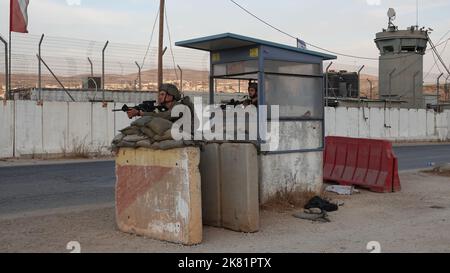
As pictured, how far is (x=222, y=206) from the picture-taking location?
23.6 ft

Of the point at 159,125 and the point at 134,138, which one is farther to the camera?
the point at 134,138

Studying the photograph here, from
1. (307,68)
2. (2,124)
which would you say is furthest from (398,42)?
(307,68)

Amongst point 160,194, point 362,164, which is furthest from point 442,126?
point 160,194

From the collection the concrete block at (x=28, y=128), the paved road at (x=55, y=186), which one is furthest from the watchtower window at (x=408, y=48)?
the concrete block at (x=28, y=128)

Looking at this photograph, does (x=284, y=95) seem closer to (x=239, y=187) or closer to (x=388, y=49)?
(x=239, y=187)

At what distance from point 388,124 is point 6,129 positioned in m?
20.9

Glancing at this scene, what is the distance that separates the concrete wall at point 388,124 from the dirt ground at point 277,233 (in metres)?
19.1

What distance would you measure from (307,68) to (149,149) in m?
3.88

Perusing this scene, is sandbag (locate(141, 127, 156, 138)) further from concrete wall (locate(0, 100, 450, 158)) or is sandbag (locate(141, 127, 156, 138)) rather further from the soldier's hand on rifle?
concrete wall (locate(0, 100, 450, 158))

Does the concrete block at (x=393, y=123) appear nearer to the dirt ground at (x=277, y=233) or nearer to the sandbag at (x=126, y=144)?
the dirt ground at (x=277, y=233)

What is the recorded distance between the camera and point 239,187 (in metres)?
6.97

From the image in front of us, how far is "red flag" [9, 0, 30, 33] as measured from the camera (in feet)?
60.4
